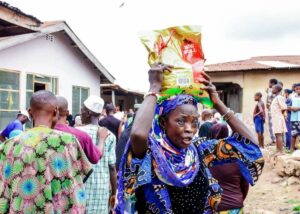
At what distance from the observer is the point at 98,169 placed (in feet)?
15.1

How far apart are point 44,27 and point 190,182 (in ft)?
37.0

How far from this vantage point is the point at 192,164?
2.47m

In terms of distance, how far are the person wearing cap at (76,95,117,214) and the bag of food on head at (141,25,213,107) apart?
83.9 inches

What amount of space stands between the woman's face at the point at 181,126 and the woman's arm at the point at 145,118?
0.15 metres

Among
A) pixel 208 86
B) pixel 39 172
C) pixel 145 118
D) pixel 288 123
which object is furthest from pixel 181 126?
pixel 288 123

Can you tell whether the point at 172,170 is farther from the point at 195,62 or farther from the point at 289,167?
the point at 289,167

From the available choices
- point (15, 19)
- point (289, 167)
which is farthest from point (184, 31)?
point (289, 167)

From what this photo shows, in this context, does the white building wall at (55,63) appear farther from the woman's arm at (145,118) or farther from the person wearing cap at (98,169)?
the woman's arm at (145,118)

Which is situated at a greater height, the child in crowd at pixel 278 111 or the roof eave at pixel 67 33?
the roof eave at pixel 67 33

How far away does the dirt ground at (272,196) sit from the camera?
761 cm

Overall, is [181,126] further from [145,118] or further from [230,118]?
[230,118]

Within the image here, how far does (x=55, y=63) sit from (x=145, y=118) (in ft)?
39.9

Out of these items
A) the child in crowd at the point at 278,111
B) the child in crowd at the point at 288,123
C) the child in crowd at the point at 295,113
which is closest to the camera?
the child in crowd at the point at 295,113

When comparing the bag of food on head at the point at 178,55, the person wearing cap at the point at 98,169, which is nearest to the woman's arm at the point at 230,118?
the bag of food on head at the point at 178,55
